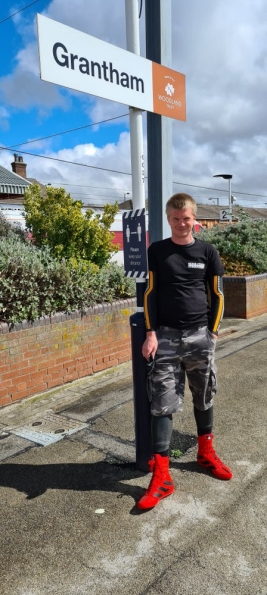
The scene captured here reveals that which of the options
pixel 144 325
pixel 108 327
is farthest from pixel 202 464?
pixel 108 327

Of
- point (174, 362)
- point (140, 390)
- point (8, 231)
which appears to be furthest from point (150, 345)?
point (8, 231)

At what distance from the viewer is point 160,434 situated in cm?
305

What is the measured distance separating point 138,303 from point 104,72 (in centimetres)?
146

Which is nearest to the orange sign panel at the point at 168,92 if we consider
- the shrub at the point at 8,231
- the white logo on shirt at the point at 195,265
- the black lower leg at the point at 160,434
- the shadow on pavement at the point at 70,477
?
the white logo on shirt at the point at 195,265

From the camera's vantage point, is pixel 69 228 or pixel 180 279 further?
pixel 69 228

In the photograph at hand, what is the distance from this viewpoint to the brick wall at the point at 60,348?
4.75 meters

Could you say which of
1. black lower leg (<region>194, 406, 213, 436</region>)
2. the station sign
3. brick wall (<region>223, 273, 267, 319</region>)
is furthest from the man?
brick wall (<region>223, 273, 267, 319</region>)

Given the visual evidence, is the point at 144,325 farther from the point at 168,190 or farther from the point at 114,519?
the point at 168,190

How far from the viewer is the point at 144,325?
3.15m

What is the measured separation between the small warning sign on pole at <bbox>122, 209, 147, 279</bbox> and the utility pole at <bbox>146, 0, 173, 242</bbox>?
5.92ft

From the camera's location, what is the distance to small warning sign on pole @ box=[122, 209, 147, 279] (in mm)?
3070

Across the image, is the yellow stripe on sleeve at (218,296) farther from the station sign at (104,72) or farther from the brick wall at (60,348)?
the brick wall at (60,348)

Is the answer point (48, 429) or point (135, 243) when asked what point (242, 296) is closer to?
point (48, 429)

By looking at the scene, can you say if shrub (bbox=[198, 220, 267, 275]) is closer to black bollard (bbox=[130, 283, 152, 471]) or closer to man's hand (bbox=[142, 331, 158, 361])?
black bollard (bbox=[130, 283, 152, 471])
